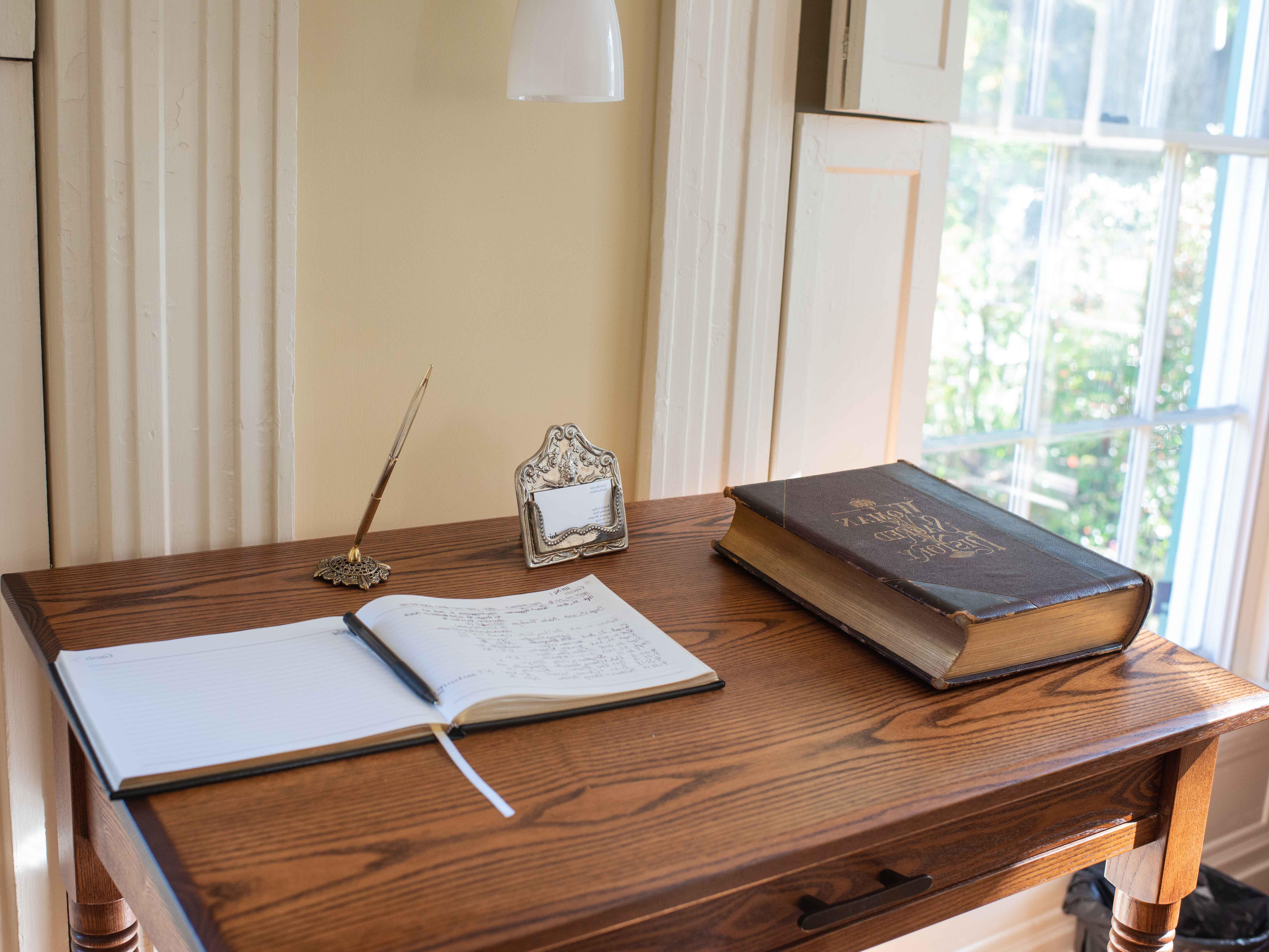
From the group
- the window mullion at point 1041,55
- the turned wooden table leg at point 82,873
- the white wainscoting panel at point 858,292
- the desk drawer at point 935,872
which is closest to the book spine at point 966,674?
the desk drawer at point 935,872

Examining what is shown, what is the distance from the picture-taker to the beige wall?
46.3 inches

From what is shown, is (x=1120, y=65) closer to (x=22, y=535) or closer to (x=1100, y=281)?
(x=1100, y=281)

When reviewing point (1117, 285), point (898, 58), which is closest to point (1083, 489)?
point (1117, 285)

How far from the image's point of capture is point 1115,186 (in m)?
1.99

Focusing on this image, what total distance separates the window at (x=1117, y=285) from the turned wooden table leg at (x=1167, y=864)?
3.23 feet

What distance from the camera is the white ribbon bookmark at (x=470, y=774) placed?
0.71 m

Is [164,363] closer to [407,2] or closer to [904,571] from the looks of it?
[407,2]

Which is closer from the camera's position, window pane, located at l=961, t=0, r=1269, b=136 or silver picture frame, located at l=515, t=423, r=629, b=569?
silver picture frame, located at l=515, t=423, r=629, b=569

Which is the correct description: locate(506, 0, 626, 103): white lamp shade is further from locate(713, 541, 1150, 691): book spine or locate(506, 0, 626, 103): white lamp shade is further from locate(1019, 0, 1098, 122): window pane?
locate(1019, 0, 1098, 122): window pane

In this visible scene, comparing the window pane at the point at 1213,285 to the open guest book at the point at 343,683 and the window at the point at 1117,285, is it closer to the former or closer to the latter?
the window at the point at 1117,285

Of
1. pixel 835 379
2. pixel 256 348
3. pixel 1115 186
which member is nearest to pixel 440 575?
pixel 256 348

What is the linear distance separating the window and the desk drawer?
1043mm

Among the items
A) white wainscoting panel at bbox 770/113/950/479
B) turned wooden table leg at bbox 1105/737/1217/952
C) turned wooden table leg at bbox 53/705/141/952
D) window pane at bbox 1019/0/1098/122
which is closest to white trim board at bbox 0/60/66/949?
turned wooden table leg at bbox 53/705/141/952

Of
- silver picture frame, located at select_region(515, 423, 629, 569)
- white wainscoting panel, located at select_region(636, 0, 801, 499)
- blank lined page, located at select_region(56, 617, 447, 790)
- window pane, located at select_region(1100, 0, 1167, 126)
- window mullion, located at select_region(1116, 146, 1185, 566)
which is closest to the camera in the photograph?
blank lined page, located at select_region(56, 617, 447, 790)
